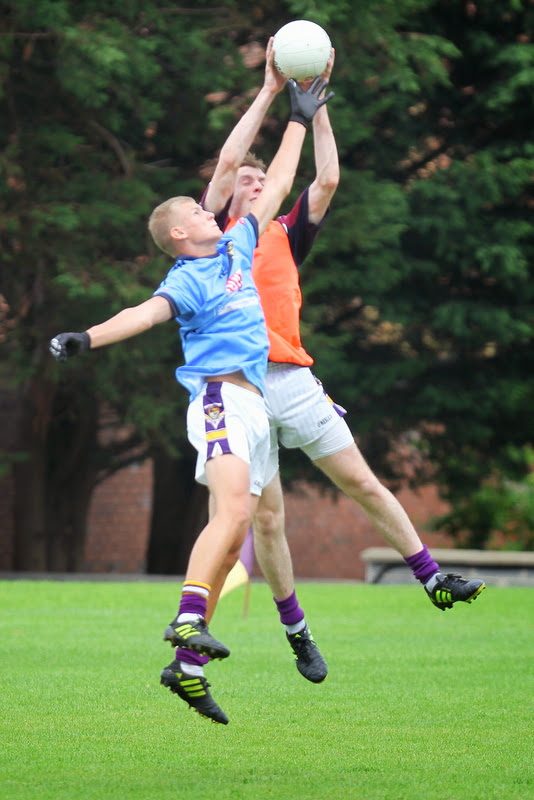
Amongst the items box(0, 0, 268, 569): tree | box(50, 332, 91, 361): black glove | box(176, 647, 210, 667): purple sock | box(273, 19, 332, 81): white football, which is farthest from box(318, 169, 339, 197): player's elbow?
box(0, 0, 268, 569): tree

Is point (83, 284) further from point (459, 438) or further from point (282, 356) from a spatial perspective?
point (282, 356)

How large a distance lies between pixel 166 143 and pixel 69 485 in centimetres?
514

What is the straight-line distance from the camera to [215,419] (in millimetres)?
5113

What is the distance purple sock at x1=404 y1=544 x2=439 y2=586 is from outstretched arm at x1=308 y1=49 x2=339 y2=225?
1643mm

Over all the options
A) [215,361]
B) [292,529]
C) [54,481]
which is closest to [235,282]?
[215,361]

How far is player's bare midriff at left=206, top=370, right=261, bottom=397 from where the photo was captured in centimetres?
523

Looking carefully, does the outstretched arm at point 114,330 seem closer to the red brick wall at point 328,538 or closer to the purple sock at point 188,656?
the purple sock at point 188,656

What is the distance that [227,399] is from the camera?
5.16 m

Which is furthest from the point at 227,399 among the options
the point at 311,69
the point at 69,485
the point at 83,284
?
the point at 69,485

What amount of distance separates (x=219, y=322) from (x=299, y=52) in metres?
1.40

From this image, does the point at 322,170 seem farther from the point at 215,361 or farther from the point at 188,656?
the point at 188,656

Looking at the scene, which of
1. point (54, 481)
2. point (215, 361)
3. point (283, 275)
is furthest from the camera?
point (54, 481)

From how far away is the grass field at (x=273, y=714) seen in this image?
14.7 ft

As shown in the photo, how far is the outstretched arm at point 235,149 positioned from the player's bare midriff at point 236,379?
0.91 meters
